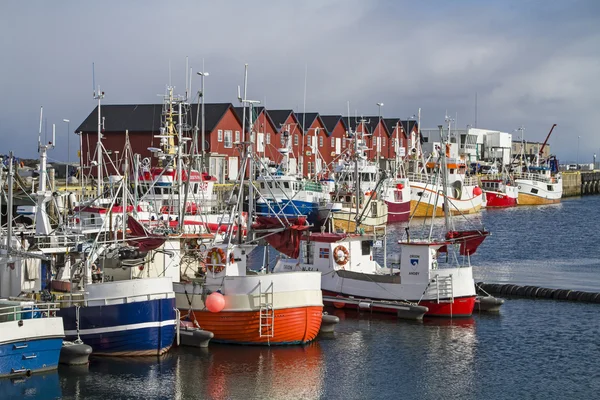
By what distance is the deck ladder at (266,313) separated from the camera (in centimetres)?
2748

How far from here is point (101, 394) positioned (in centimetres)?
2330

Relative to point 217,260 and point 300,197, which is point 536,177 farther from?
point 217,260

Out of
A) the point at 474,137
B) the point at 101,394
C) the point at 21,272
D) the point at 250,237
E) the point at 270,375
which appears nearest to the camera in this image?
the point at 101,394

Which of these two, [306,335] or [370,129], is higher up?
[370,129]

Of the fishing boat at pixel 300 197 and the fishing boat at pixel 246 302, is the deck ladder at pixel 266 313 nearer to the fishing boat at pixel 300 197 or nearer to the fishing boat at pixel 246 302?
the fishing boat at pixel 246 302

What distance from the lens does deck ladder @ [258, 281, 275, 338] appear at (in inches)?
1082

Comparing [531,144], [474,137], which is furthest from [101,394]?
[531,144]

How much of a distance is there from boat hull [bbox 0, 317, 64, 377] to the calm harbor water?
353 mm

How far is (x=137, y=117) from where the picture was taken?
7638cm

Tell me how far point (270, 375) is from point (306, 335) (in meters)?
3.43

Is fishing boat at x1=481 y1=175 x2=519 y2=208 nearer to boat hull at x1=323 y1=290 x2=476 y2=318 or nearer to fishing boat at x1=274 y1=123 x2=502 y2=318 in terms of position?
fishing boat at x1=274 y1=123 x2=502 y2=318

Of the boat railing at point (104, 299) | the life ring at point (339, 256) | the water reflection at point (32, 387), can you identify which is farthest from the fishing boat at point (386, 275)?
the water reflection at point (32, 387)

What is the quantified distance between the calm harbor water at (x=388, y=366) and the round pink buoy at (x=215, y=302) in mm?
1245

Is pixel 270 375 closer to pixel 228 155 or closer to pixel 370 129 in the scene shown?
pixel 228 155
